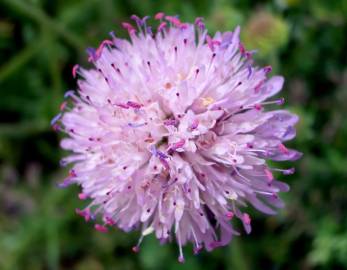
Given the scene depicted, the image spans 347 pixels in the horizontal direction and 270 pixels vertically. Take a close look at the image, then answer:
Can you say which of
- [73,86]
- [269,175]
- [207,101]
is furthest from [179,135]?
[73,86]

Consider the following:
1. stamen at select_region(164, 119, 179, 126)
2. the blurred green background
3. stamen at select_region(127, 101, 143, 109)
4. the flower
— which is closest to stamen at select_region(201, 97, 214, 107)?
the flower

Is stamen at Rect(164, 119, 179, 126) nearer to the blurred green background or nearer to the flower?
the flower

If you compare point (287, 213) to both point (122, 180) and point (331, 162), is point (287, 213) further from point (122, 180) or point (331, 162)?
point (122, 180)

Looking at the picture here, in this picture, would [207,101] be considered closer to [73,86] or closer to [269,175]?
[269,175]

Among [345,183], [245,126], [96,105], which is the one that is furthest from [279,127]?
[345,183]

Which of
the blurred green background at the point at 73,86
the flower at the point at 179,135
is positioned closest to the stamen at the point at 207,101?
the flower at the point at 179,135

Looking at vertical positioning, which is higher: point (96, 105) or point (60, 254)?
point (96, 105)
